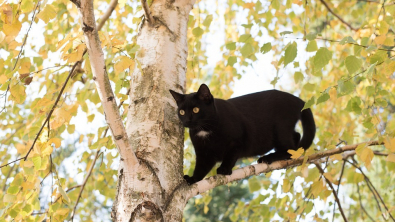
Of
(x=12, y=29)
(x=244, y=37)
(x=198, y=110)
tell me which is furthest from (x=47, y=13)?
(x=244, y=37)

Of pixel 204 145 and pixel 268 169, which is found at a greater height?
pixel 204 145

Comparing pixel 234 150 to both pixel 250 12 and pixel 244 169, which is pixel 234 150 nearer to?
pixel 244 169

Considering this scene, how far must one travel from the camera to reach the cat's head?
2.10m

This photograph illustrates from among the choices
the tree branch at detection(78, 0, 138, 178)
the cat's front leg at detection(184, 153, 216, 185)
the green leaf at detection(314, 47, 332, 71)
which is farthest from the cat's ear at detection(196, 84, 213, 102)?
the tree branch at detection(78, 0, 138, 178)

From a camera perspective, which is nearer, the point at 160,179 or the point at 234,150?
the point at 160,179

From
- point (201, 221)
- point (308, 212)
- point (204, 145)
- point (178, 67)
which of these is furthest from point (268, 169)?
point (201, 221)

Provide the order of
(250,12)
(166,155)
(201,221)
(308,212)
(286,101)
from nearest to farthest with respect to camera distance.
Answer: (166,155) < (308,212) < (286,101) < (250,12) < (201,221)

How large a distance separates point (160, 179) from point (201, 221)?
483 cm

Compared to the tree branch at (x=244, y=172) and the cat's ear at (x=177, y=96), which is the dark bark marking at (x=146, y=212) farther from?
the cat's ear at (x=177, y=96)

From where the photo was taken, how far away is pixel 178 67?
1944mm

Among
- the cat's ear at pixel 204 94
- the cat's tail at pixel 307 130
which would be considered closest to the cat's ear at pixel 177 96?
the cat's ear at pixel 204 94

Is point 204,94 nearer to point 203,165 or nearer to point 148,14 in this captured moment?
point 203,165

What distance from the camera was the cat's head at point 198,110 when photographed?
2.10m

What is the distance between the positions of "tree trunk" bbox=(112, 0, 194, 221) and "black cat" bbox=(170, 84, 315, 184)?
17cm
